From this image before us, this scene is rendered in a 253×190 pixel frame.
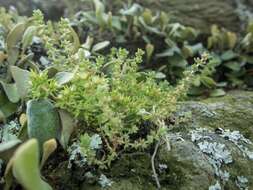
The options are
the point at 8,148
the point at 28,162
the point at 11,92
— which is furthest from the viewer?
→ the point at 11,92

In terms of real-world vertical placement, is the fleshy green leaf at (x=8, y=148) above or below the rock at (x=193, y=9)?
above

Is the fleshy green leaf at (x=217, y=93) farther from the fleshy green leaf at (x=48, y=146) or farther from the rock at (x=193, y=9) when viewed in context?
the fleshy green leaf at (x=48, y=146)

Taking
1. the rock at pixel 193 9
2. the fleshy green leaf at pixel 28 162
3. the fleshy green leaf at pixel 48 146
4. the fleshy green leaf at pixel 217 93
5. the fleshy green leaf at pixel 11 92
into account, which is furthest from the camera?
the rock at pixel 193 9

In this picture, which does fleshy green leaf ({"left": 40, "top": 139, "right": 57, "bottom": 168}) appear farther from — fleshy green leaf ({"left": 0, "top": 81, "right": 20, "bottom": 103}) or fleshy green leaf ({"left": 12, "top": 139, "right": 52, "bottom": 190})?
fleshy green leaf ({"left": 0, "top": 81, "right": 20, "bottom": 103})

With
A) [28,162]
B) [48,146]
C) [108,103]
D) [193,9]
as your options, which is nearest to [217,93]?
[193,9]

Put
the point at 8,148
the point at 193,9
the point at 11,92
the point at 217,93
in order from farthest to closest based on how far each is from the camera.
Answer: the point at 193,9
the point at 217,93
the point at 11,92
the point at 8,148

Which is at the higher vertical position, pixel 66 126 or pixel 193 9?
pixel 66 126

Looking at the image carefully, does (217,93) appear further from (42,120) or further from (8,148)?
(8,148)

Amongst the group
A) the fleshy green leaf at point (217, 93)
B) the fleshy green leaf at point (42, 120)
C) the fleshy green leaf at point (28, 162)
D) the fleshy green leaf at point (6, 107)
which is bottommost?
the fleshy green leaf at point (217, 93)

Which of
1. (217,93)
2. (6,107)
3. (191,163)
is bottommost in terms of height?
(217,93)

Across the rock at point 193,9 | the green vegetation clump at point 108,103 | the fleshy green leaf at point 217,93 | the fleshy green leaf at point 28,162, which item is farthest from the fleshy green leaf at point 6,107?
the rock at point 193,9

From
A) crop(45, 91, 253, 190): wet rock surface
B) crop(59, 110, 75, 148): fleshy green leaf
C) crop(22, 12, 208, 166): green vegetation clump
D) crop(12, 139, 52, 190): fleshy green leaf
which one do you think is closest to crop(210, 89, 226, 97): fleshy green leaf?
crop(45, 91, 253, 190): wet rock surface

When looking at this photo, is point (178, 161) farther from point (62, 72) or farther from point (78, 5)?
point (78, 5)

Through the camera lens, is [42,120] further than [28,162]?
Yes
